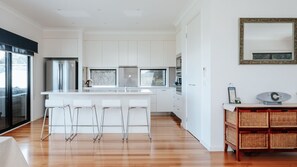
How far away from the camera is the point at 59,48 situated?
769 centimetres

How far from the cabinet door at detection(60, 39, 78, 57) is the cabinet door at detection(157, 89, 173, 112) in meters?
2.97

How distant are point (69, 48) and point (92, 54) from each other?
2.48 ft

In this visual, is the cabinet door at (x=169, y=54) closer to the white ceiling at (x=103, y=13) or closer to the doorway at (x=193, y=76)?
the white ceiling at (x=103, y=13)

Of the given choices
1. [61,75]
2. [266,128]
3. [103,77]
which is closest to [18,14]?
[61,75]

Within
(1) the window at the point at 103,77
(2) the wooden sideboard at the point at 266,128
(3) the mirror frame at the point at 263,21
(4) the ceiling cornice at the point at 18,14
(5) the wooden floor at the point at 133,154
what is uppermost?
(4) the ceiling cornice at the point at 18,14

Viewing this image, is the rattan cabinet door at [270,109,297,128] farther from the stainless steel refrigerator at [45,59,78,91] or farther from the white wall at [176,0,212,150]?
the stainless steel refrigerator at [45,59,78,91]

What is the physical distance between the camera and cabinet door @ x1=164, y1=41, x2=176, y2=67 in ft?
26.8

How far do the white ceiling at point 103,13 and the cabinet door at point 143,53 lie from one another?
66 centimetres

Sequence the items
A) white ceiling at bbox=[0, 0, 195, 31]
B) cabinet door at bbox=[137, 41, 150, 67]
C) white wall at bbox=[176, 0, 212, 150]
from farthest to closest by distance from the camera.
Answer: cabinet door at bbox=[137, 41, 150, 67] < white ceiling at bbox=[0, 0, 195, 31] < white wall at bbox=[176, 0, 212, 150]

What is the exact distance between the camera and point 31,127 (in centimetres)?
604

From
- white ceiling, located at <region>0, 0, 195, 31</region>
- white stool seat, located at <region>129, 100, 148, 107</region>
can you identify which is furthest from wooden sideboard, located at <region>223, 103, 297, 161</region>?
white ceiling, located at <region>0, 0, 195, 31</region>

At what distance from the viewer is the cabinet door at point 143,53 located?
26.7 feet

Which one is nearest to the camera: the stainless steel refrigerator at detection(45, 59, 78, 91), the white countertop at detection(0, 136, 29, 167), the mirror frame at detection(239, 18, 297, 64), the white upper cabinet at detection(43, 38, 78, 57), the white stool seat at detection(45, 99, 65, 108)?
the white countertop at detection(0, 136, 29, 167)

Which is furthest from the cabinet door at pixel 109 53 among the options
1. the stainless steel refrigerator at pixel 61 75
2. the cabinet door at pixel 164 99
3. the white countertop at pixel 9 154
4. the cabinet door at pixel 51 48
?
the white countertop at pixel 9 154
